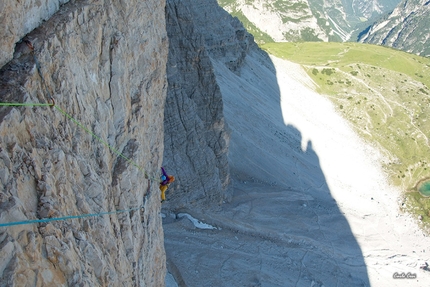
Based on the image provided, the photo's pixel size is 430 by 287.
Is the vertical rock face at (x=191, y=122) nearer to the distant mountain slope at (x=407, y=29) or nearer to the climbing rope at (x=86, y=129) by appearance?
the climbing rope at (x=86, y=129)

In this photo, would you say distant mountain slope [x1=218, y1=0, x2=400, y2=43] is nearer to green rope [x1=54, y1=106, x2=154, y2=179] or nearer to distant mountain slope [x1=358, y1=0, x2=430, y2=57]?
distant mountain slope [x1=358, y1=0, x2=430, y2=57]

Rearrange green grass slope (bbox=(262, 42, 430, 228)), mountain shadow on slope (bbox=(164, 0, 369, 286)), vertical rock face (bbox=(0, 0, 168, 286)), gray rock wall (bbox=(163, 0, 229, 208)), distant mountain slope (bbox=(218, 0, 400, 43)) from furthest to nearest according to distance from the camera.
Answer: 1. distant mountain slope (bbox=(218, 0, 400, 43))
2. green grass slope (bbox=(262, 42, 430, 228))
3. gray rock wall (bbox=(163, 0, 229, 208))
4. mountain shadow on slope (bbox=(164, 0, 369, 286))
5. vertical rock face (bbox=(0, 0, 168, 286))

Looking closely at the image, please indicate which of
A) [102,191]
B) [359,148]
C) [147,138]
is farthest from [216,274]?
[359,148]

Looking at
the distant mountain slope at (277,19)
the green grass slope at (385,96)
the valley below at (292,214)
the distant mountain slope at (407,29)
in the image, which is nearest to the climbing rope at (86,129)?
the valley below at (292,214)

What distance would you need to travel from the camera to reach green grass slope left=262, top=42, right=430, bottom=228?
49.5 meters

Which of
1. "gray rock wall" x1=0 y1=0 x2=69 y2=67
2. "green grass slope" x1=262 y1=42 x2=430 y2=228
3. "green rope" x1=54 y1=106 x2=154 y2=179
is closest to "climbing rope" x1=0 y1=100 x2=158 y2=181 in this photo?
"green rope" x1=54 y1=106 x2=154 y2=179

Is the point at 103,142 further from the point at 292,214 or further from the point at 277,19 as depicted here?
the point at 277,19

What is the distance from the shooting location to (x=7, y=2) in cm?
674

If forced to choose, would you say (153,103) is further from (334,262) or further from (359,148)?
(359,148)

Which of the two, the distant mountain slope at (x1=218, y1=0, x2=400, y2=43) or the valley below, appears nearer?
the valley below

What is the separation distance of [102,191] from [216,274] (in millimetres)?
15720

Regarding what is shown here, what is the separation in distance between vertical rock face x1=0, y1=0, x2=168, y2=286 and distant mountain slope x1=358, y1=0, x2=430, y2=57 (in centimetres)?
15407

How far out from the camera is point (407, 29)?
15312 centimetres

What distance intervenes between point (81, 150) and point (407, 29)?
566 feet
